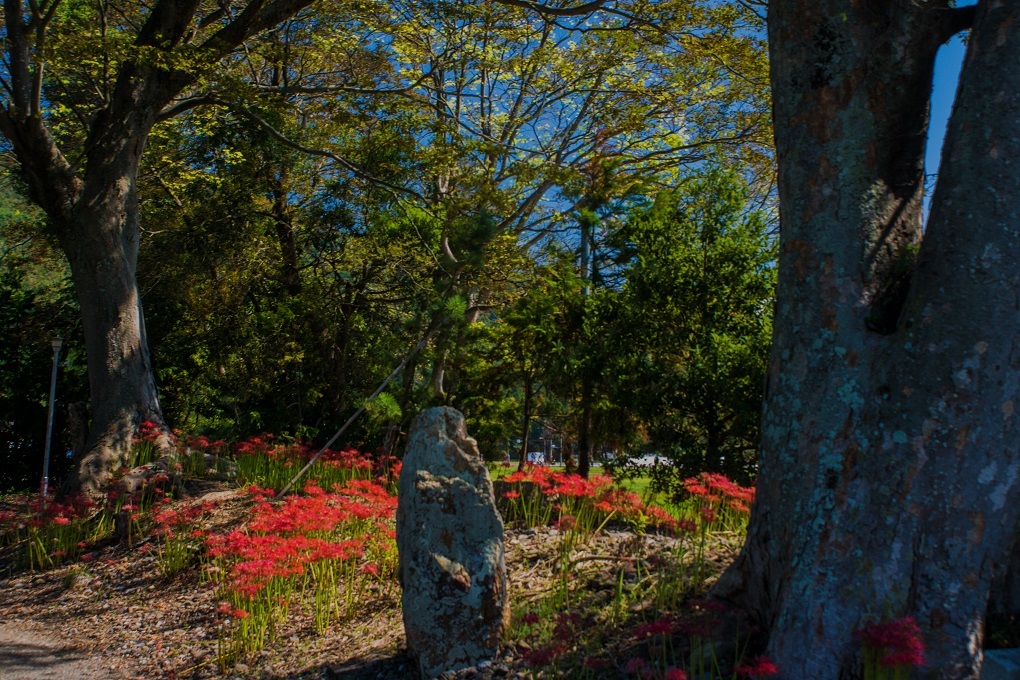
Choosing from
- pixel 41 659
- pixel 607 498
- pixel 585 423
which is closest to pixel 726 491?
pixel 607 498

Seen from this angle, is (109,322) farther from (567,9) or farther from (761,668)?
(761,668)

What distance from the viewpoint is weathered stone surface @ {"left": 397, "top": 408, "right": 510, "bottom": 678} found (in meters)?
3.68

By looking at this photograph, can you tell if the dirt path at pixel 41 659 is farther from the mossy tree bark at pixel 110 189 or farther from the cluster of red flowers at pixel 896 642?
the cluster of red flowers at pixel 896 642

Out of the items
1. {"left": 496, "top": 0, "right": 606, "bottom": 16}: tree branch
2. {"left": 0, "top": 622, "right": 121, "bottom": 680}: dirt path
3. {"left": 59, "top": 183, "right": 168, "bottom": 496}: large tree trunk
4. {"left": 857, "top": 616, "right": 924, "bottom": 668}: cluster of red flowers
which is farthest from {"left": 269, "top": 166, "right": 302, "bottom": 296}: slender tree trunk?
{"left": 857, "top": 616, "right": 924, "bottom": 668}: cluster of red flowers

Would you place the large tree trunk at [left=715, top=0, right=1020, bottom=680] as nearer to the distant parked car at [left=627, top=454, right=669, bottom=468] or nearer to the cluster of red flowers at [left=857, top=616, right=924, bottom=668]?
the cluster of red flowers at [left=857, top=616, right=924, bottom=668]

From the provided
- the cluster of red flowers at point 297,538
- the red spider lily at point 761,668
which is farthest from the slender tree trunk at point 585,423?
the red spider lily at point 761,668

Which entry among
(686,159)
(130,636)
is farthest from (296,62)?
(130,636)

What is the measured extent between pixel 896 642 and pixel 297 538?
350cm

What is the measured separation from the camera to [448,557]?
149 inches

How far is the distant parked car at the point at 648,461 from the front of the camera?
Result: 6.44 metres

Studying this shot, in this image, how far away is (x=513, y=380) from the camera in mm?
9828

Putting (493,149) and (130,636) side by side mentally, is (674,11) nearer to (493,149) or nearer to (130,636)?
(493,149)

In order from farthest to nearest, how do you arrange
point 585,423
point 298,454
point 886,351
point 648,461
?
point 298,454 < point 585,423 < point 648,461 < point 886,351

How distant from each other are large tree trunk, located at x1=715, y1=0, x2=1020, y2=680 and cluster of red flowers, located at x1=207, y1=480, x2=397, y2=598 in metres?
2.73
